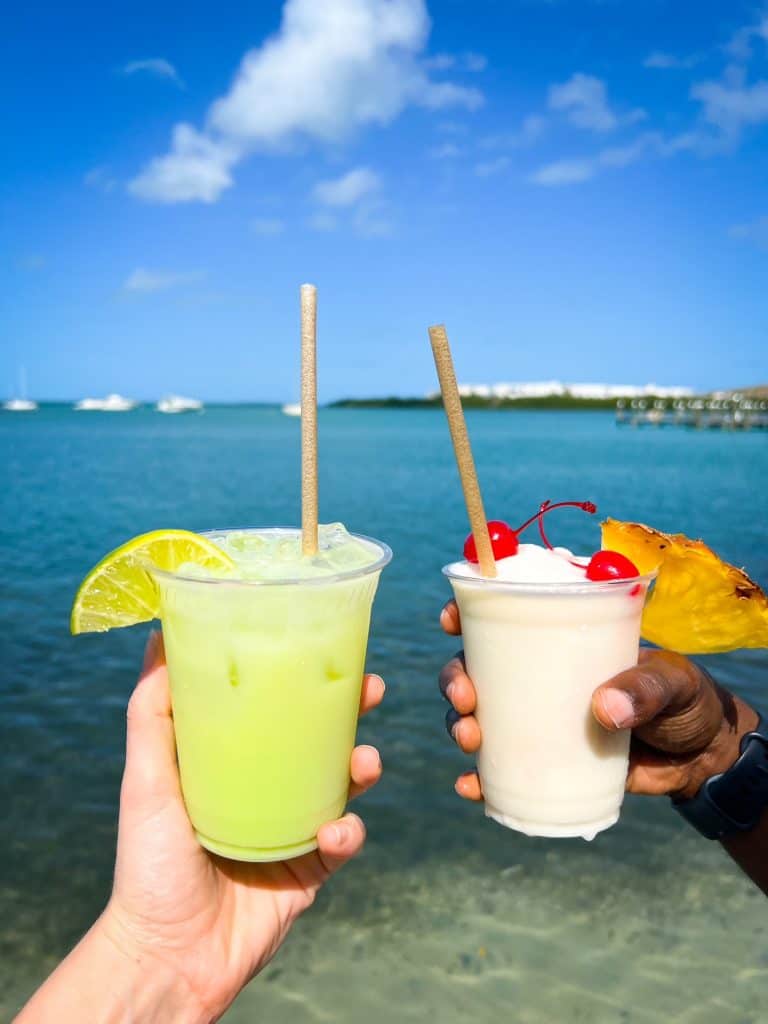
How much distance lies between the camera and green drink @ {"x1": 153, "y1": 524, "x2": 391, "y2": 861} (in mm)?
1856

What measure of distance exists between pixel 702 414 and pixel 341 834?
74.5m

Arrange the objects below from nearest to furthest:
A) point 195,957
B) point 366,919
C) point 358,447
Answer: point 195,957 → point 366,919 → point 358,447

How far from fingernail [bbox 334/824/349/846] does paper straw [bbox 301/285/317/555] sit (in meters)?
0.68

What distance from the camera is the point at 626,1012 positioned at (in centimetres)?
416

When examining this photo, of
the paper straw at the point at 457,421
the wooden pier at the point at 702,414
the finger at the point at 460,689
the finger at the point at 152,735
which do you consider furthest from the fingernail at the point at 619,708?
the wooden pier at the point at 702,414

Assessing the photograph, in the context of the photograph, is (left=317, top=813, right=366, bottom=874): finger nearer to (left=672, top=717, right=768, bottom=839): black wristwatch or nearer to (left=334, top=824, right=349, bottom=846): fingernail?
(left=334, top=824, right=349, bottom=846): fingernail

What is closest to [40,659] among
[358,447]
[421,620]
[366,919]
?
[421,620]

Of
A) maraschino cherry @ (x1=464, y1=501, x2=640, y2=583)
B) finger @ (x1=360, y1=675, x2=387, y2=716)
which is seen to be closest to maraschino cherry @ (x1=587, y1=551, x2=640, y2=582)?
maraschino cherry @ (x1=464, y1=501, x2=640, y2=583)

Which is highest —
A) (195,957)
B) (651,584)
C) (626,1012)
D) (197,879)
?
(651,584)

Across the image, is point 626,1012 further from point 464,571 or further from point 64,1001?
point 64,1001

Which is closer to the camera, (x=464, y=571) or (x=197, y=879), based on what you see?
(x=197, y=879)

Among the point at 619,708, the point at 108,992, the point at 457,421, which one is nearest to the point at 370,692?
the point at 619,708

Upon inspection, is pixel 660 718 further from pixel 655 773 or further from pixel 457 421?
pixel 457 421

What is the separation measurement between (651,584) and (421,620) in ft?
25.5
